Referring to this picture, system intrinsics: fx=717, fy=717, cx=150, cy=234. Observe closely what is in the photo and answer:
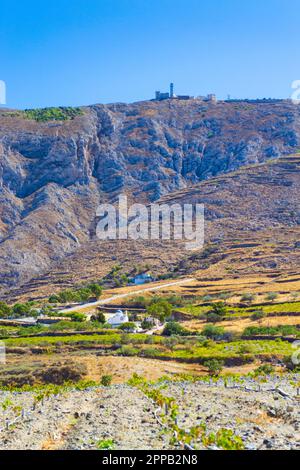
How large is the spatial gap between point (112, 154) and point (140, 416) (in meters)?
125

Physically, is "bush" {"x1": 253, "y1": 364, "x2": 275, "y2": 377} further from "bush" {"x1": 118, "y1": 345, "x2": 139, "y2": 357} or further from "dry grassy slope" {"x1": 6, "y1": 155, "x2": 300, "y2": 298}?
"dry grassy slope" {"x1": 6, "y1": 155, "x2": 300, "y2": 298}

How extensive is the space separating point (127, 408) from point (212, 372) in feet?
54.8

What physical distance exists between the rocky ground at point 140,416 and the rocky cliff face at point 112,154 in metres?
85.3

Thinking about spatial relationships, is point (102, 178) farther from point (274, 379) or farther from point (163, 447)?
point (163, 447)

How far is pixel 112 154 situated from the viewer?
149 meters

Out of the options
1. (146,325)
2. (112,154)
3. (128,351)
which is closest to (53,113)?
(112,154)

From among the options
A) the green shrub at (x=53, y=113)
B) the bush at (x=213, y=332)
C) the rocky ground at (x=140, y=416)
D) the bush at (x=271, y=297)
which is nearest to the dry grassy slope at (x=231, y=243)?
the bush at (x=271, y=297)

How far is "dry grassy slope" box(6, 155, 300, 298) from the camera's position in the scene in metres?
90.1

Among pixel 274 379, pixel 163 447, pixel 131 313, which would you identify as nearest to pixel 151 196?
pixel 131 313

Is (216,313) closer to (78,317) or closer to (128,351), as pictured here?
(78,317)

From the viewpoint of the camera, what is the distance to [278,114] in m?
158

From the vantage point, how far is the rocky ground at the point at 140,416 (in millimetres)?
21578

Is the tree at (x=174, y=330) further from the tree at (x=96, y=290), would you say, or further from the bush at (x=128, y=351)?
the tree at (x=96, y=290)
